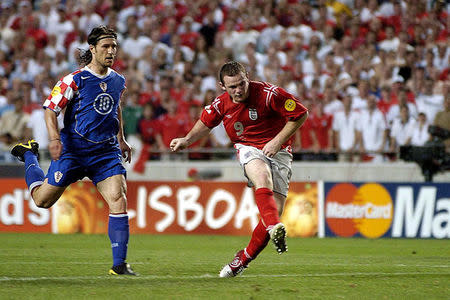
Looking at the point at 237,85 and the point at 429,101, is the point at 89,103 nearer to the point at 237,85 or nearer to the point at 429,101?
the point at 237,85

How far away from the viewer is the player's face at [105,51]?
800 centimetres

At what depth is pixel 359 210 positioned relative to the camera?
15031 mm

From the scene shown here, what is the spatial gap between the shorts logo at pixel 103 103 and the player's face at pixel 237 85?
1121 millimetres

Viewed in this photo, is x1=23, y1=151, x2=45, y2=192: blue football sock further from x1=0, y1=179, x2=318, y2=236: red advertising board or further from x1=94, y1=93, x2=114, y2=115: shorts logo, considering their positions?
x1=0, y1=179, x2=318, y2=236: red advertising board

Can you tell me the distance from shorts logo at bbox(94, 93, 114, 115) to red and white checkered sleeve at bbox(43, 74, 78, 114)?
244 millimetres

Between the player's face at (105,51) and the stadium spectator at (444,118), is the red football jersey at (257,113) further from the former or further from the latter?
the stadium spectator at (444,118)

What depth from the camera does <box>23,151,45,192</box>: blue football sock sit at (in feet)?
28.7

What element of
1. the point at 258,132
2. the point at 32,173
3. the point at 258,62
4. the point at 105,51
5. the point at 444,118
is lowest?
the point at 32,173

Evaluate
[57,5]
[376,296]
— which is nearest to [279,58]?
Answer: [57,5]

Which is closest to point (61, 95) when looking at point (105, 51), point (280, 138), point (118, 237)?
point (105, 51)

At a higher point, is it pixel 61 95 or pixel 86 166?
pixel 61 95

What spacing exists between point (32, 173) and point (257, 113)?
96.8 inches


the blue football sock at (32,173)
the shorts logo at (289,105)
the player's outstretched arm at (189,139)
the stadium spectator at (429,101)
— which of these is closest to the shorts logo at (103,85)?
the player's outstretched arm at (189,139)

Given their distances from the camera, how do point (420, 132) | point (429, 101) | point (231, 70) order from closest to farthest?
point (231, 70) → point (420, 132) → point (429, 101)
